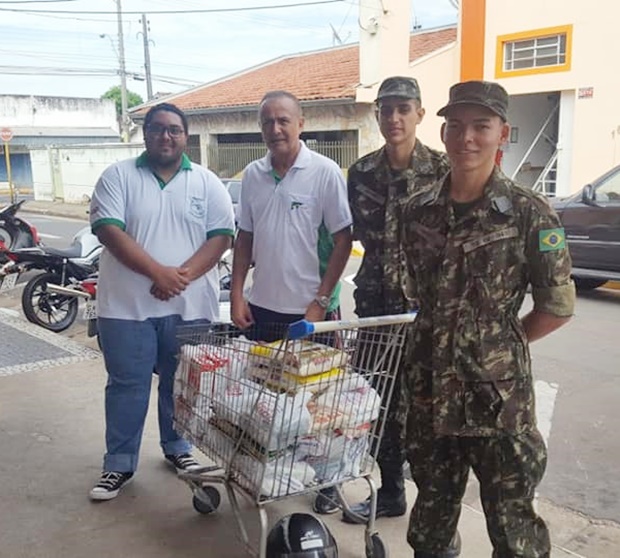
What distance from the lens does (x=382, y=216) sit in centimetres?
299

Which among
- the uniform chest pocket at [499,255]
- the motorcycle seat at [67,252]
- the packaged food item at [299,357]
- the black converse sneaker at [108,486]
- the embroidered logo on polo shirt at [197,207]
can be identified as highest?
the embroidered logo on polo shirt at [197,207]

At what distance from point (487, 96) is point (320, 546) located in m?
1.69

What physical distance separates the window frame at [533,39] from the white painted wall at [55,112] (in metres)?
30.2

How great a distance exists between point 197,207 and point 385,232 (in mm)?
964

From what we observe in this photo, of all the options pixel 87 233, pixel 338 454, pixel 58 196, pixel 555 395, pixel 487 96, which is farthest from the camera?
pixel 58 196

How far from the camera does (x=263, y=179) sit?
318cm

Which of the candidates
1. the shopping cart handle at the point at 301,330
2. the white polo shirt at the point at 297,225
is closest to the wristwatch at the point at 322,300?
the white polo shirt at the point at 297,225

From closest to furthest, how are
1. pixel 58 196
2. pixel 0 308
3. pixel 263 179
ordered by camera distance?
1. pixel 263 179
2. pixel 0 308
3. pixel 58 196

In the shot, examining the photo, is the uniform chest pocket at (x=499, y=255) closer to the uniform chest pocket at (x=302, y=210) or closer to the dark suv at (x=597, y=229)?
the uniform chest pocket at (x=302, y=210)

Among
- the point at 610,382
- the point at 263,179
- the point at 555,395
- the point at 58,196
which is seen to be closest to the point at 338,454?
the point at 263,179

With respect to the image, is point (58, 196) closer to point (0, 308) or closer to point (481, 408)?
point (0, 308)

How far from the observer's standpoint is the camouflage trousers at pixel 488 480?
2.16m

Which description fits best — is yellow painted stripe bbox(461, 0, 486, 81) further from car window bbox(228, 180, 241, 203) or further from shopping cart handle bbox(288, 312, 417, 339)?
shopping cart handle bbox(288, 312, 417, 339)

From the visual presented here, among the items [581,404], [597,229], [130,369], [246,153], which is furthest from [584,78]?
[130,369]
